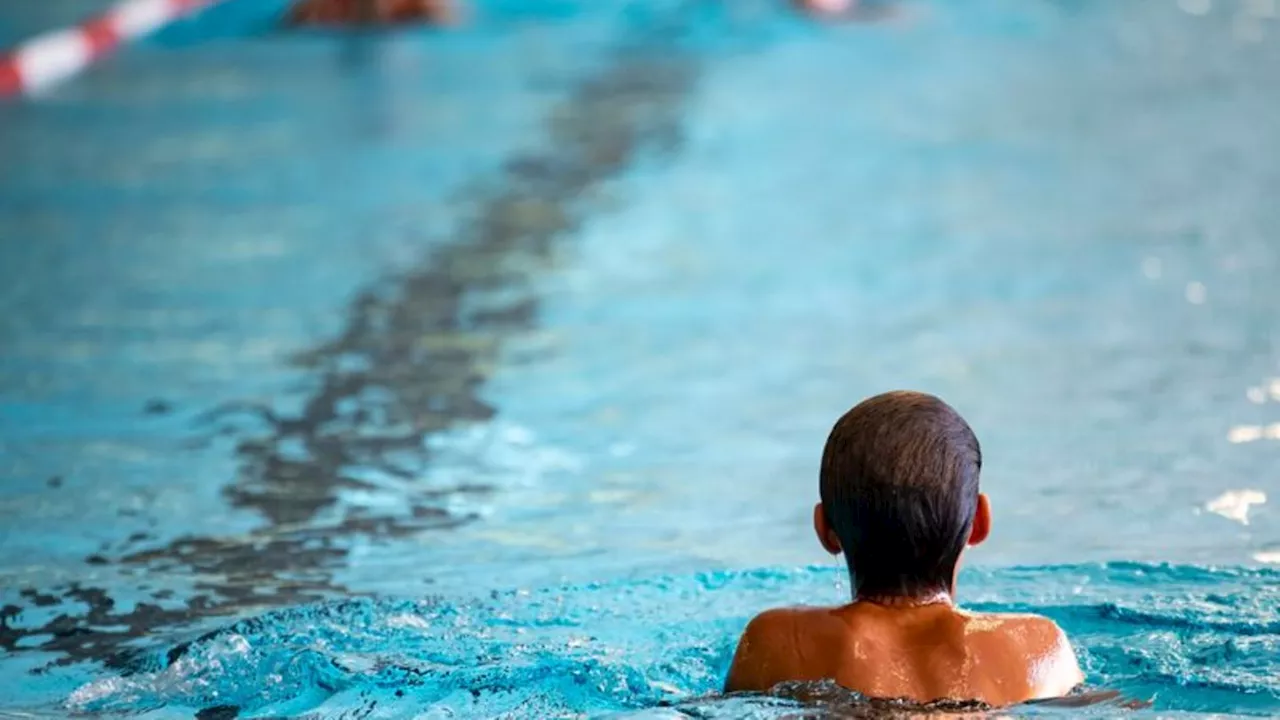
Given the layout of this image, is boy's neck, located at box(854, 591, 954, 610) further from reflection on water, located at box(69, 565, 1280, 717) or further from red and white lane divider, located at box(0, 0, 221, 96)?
red and white lane divider, located at box(0, 0, 221, 96)

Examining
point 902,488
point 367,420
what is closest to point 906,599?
point 902,488

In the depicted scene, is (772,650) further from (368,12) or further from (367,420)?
(368,12)

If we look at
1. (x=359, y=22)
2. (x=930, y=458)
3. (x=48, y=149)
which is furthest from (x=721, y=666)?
(x=359, y=22)

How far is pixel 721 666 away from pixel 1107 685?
2.08 feet

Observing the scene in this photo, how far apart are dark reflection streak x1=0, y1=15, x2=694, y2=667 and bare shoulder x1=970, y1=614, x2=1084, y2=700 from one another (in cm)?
155

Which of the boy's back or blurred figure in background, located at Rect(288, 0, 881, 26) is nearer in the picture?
the boy's back

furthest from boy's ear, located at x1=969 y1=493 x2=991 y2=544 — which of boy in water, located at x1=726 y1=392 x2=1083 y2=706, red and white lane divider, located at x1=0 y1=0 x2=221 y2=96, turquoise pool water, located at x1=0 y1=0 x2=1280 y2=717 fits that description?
red and white lane divider, located at x1=0 y1=0 x2=221 y2=96

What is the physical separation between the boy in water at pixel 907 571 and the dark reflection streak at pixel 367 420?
1.44 meters

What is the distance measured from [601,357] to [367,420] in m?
0.82

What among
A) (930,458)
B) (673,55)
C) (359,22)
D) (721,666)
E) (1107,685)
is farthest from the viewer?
(359,22)

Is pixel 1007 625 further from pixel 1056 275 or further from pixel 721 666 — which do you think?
pixel 1056 275

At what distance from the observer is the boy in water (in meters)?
2.16

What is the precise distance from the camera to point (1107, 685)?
2633mm

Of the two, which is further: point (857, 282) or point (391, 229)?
point (391, 229)
